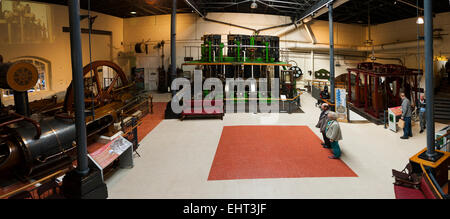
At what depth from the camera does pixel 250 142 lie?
29.8 ft

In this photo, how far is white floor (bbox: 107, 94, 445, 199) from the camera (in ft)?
18.3

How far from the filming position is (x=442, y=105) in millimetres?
12562

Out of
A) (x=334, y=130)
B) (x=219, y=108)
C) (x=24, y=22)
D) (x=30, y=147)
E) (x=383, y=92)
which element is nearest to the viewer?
(x=30, y=147)

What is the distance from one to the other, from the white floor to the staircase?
4.30 ft

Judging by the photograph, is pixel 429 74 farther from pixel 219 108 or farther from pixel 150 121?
pixel 150 121

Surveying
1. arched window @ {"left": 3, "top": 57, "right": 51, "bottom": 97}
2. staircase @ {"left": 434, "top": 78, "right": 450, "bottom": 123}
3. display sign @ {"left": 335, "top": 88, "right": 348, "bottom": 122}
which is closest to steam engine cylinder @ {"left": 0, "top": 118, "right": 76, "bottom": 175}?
arched window @ {"left": 3, "top": 57, "right": 51, "bottom": 97}

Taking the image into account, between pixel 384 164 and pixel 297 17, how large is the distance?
16497 millimetres

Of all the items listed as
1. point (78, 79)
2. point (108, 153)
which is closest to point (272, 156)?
point (108, 153)

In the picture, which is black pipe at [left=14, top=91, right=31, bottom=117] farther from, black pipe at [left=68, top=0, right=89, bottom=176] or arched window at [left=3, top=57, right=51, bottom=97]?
arched window at [left=3, top=57, right=51, bottom=97]

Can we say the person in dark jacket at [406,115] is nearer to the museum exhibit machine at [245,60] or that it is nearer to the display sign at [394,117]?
the display sign at [394,117]

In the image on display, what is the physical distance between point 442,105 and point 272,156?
10.1 m

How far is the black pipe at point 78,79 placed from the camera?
4664mm

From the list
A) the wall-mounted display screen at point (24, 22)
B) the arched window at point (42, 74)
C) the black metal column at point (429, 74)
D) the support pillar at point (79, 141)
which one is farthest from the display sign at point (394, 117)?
the arched window at point (42, 74)

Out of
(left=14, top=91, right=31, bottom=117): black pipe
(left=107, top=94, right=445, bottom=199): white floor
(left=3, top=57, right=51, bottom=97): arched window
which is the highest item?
(left=3, top=57, right=51, bottom=97): arched window
